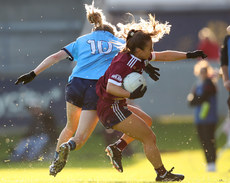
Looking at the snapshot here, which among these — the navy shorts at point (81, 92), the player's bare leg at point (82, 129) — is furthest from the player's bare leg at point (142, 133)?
the navy shorts at point (81, 92)

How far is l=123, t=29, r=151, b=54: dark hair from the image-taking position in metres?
7.39

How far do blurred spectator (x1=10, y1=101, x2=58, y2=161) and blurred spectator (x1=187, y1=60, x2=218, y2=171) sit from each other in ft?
9.30

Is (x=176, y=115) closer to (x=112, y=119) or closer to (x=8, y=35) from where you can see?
(x=8, y=35)

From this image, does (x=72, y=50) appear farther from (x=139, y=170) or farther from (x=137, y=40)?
(x=139, y=170)

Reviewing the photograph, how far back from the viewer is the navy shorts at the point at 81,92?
8.11m

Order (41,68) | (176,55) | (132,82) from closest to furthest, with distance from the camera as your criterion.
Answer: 1. (132,82)
2. (176,55)
3. (41,68)

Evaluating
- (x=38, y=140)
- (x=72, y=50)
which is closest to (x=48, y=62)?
(x=72, y=50)

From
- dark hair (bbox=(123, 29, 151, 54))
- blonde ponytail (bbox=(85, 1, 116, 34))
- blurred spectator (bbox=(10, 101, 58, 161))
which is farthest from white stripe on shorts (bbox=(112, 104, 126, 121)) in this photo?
blurred spectator (bbox=(10, 101, 58, 161))

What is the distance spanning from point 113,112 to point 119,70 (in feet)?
1.48

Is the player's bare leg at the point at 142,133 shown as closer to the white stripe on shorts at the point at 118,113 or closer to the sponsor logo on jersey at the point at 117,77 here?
the white stripe on shorts at the point at 118,113

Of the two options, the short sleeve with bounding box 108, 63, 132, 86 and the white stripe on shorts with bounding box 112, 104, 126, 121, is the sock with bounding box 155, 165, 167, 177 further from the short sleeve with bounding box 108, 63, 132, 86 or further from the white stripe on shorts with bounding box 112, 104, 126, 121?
the short sleeve with bounding box 108, 63, 132, 86

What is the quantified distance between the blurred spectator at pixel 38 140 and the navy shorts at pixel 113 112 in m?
6.00

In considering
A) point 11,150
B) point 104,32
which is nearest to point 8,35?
point 11,150

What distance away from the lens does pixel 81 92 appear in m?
8.18
